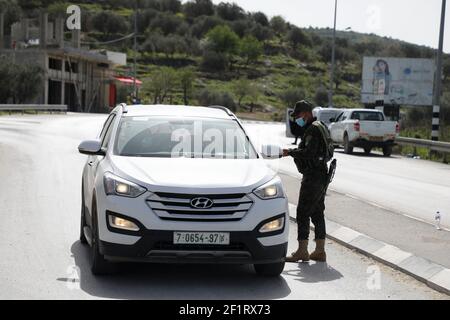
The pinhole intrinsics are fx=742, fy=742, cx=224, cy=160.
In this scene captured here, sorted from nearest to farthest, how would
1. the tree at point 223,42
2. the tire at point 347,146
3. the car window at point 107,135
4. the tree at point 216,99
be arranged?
1. the car window at point 107,135
2. the tire at point 347,146
3. the tree at point 216,99
4. the tree at point 223,42


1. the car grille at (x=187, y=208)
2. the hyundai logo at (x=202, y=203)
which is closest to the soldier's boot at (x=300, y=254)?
the car grille at (x=187, y=208)

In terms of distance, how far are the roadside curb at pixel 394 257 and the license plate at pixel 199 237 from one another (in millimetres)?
2141

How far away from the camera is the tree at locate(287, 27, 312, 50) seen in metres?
191

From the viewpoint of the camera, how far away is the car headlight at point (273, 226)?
6.78 m

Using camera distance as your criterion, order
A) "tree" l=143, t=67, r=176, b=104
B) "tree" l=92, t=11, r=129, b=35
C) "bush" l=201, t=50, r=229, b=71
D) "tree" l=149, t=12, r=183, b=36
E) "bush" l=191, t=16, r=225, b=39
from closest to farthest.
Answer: "tree" l=143, t=67, r=176, b=104
"bush" l=201, t=50, r=229, b=71
"tree" l=92, t=11, r=129, b=35
"tree" l=149, t=12, r=183, b=36
"bush" l=191, t=16, r=225, b=39

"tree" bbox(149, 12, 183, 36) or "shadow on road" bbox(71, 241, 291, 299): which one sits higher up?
"tree" bbox(149, 12, 183, 36)

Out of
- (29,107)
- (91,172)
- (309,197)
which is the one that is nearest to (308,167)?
(309,197)

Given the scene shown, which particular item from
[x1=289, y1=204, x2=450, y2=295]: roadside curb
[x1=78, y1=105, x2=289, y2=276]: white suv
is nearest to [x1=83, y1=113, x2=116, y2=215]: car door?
[x1=78, y1=105, x2=289, y2=276]: white suv

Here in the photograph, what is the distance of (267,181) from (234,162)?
0.62 metres

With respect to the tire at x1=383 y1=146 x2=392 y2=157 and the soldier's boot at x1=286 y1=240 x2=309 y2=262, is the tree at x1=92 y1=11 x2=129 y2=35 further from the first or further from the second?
the soldier's boot at x1=286 y1=240 x2=309 y2=262

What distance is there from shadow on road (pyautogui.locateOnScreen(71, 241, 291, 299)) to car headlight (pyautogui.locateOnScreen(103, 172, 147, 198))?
0.83 m

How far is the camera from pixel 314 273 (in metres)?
7.61

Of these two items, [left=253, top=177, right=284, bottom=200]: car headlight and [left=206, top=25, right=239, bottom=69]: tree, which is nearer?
[left=253, top=177, right=284, bottom=200]: car headlight

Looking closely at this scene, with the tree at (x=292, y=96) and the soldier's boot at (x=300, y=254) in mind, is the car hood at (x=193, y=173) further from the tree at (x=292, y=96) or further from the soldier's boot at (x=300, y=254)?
the tree at (x=292, y=96)
